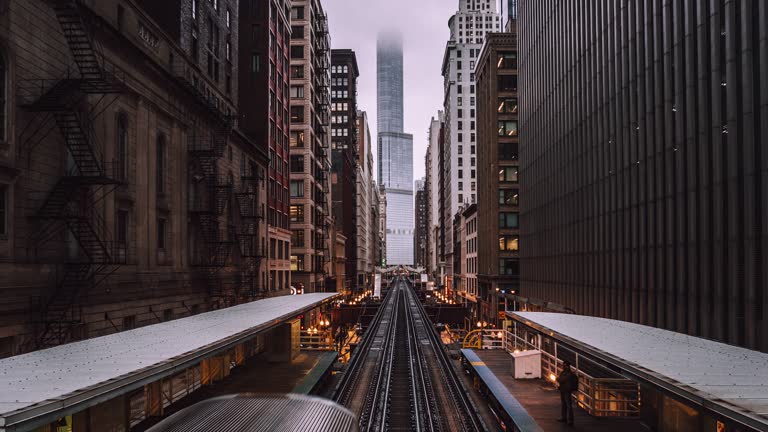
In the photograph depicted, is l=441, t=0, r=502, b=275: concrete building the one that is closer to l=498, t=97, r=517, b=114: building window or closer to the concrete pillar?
l=498, t=97, r=517, b=114: building window

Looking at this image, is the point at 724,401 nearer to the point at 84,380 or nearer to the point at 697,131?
the point at 84,380

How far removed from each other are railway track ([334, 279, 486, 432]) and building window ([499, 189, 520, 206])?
79.6 ft

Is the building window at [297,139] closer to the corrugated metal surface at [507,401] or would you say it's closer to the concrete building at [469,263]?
the concrete building at [469,263]

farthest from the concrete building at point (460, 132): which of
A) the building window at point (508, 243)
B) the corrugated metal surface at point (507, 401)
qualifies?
the corrugated metal surface at point (507, 401)

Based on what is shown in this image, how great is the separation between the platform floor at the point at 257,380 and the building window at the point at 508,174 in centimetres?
4714

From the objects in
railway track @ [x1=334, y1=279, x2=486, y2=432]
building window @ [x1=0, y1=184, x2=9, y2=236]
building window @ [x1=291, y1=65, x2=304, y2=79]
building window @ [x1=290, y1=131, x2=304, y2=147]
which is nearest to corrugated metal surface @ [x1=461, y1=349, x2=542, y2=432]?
railway track @ [x1=334, y1=279, x2=486, y2=432]

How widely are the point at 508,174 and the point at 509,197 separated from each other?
3.18 metres

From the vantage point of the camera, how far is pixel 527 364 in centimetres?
2477

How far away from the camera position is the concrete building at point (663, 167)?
70.3ft

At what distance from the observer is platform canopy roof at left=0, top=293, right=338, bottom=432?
8.62 m

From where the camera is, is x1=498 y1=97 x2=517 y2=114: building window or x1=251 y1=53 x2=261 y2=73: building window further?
x1=498 y1=97 x2=517 y2=114: building window

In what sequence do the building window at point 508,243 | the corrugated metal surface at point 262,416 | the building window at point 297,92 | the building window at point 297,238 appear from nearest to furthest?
the corrugated metal surface at point 262,416 < the building window at point 508,243 < the building window at point 297,238 < the building window at point 297,92

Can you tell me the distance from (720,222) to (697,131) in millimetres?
4568

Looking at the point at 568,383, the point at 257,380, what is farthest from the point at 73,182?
the point at 568,383
